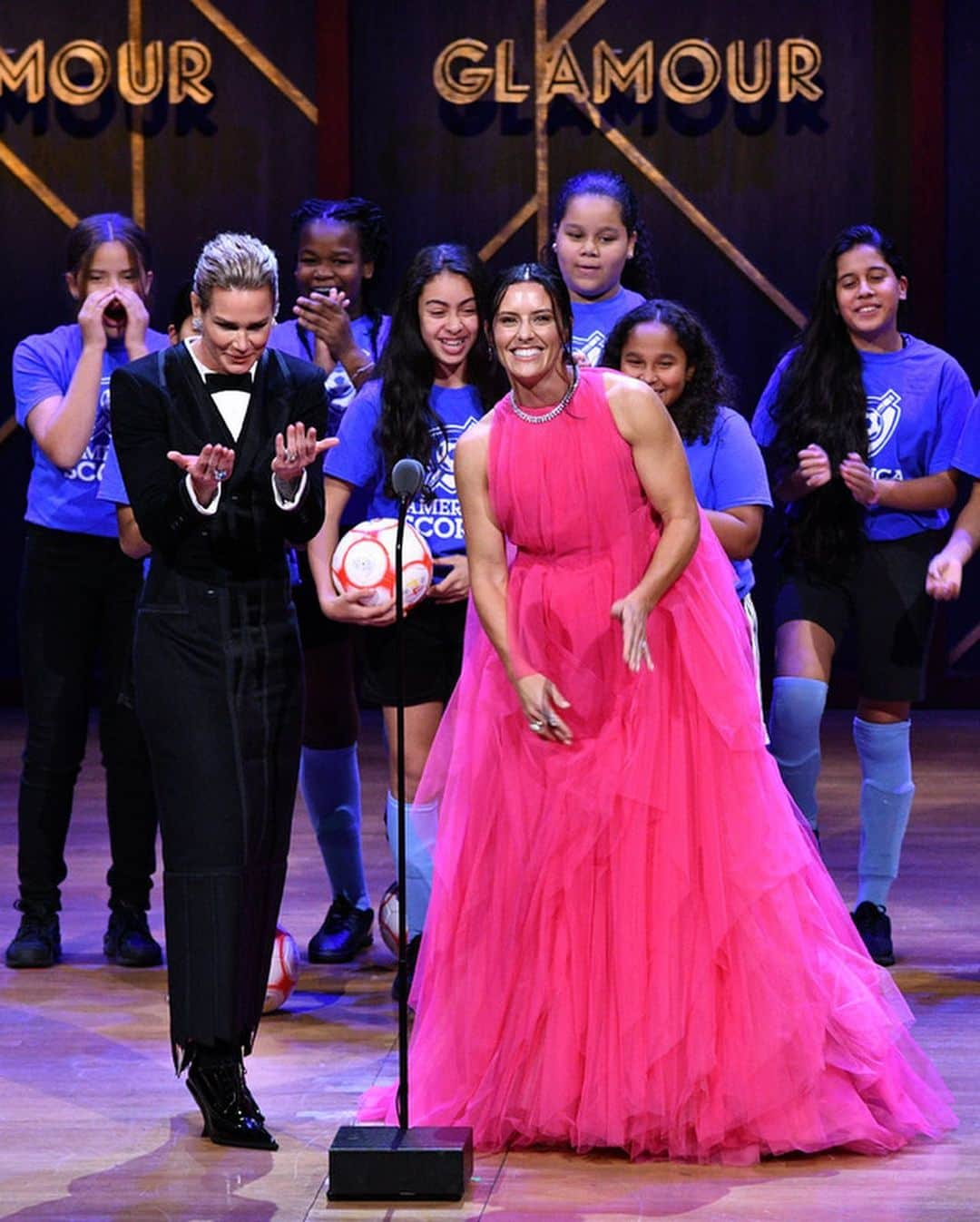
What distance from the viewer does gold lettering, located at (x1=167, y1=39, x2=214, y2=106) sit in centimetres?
848

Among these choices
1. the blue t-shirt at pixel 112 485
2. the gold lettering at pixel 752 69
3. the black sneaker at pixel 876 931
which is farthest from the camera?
the gold lettering at pixel 752 69

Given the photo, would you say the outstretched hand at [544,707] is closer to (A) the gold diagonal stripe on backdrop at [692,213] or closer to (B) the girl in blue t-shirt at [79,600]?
(B) the girl in blue t-shirt at [79,600]

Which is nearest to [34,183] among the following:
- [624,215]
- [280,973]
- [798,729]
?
[624,215]

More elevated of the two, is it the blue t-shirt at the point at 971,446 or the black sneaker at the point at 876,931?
the blue t-shirt at the point at 971,446

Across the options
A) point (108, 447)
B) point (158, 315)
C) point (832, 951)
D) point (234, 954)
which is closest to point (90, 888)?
point (108, 447)

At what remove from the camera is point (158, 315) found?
28.9ft

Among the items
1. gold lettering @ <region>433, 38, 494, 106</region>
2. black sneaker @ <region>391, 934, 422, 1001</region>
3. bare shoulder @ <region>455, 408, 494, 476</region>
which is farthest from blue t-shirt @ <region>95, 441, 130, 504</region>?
gold lettering @ <region>433, 38, 494, 106</region>

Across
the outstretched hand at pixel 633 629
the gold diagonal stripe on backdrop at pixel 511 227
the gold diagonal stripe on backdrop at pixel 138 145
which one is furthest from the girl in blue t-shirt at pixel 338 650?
the gold diagonal stripe on backdrop at pixel 138 145

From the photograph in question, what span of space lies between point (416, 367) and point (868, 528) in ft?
3.69

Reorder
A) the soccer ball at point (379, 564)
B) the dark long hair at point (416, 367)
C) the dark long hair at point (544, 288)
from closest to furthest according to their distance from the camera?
the dark long hair at point (544, 288)
the soccer ball at point (379, 564)
the dark long hair at point (416, 367)

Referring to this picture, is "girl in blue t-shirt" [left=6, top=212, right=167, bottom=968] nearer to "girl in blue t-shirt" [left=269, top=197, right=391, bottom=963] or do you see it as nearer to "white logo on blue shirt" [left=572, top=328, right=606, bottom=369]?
"girl in blue t-shirt" [left=269, top=197, right=391, bottom=963]

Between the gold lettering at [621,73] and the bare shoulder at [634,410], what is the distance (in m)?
4.96

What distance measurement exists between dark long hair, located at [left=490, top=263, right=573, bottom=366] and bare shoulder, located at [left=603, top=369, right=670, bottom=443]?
0.12 m

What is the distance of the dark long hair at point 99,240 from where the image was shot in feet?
15.6
